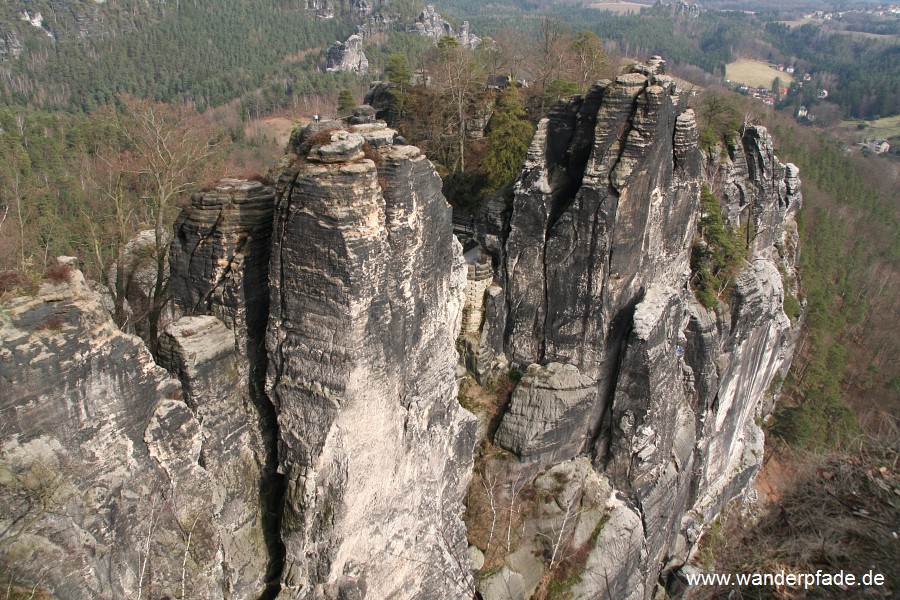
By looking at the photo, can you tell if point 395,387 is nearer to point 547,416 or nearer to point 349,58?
point 547,416

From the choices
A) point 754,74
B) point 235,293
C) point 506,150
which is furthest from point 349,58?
point 754,74

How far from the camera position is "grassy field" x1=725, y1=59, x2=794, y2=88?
17250 centimetres

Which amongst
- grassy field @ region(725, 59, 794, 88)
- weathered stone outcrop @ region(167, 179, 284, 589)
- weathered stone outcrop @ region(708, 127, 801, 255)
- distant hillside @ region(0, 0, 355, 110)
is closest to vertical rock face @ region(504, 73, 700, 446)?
weathered stone outcrop @ region(167, 179, 284, 589)

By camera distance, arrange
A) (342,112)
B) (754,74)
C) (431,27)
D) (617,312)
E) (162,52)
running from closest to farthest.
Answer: (617,312)
(342,112)
(162,52)
(431,27)
(754,74)

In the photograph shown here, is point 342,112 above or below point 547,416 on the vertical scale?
above

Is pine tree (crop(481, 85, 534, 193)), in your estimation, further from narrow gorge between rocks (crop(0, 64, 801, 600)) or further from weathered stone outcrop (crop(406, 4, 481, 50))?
weathered stone outcrop (crop(406, 4, 481, 50))

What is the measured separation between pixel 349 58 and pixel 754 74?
437ft

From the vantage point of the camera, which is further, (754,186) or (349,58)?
(349,58)

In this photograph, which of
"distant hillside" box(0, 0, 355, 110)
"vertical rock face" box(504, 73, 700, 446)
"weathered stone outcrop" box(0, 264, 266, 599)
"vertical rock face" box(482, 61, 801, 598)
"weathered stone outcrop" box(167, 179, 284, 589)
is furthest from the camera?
"distant hillside" box(0, 0, 355, 110)

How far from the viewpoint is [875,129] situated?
13512 cm

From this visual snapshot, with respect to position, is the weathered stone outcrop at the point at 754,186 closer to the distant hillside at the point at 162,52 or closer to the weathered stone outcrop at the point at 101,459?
the weathered stone outcrop at the point at 101,459

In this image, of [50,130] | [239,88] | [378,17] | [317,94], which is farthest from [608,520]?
[378,17]

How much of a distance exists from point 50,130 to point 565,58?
52933 millimetres

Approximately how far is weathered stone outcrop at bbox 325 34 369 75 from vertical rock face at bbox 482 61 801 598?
97471 mm
